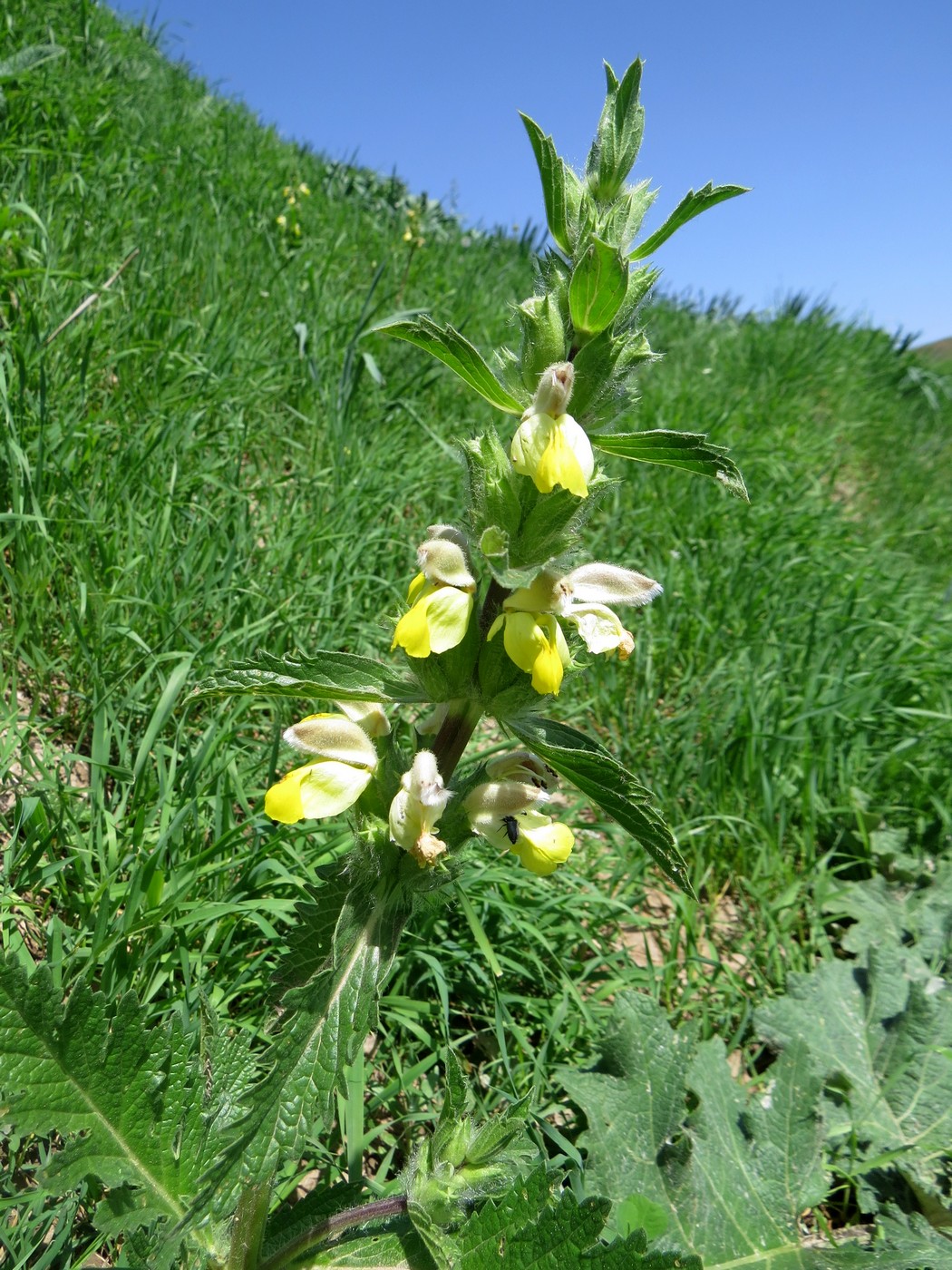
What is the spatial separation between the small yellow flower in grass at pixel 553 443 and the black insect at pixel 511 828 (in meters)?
0.40

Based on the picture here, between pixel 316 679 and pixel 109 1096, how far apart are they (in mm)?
562

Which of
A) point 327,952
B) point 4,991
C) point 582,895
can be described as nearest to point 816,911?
point 582,895

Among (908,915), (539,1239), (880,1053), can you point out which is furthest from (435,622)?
(908,915)

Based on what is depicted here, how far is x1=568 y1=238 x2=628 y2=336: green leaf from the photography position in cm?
88

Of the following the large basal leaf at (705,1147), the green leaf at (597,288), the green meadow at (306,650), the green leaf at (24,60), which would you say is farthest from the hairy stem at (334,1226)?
the green leaf at (24,60)

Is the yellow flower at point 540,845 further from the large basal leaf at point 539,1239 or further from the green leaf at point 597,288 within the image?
the green leaf at point 597,288

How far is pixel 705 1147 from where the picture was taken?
4.69 feet

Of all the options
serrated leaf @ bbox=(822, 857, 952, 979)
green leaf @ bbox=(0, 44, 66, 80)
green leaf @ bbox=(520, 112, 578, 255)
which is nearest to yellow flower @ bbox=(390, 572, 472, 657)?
green leaf @ bbox=(520, 112, 578, 255)

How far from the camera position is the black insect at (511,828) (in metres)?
1.07

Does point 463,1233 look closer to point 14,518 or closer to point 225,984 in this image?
point 225,984

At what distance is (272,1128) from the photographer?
0.86 meters

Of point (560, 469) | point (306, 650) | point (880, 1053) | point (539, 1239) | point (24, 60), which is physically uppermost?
point (24, 60)

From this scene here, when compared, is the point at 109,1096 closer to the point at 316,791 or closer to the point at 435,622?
the point at 316,791

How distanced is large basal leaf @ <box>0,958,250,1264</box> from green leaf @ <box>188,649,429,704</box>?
1.25ft
